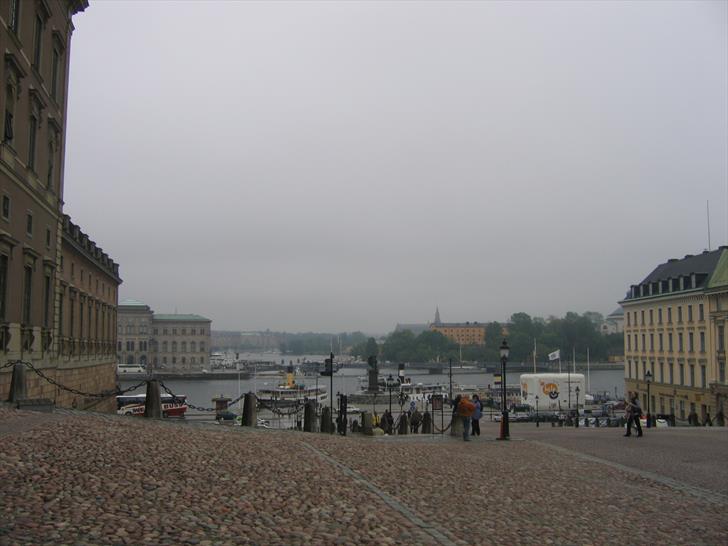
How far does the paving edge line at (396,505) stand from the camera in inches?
412

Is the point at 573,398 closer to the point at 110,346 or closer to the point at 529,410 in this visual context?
the point at 529,410

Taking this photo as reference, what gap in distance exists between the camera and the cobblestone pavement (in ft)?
30.8

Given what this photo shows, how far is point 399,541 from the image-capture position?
9.89 meters

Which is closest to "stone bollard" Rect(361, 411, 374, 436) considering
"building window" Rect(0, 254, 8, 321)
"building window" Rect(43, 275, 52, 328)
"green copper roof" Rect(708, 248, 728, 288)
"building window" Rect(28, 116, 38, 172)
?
"building window" Rect(43, 275, 52, 328)

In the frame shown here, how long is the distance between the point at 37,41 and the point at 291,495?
2363cm

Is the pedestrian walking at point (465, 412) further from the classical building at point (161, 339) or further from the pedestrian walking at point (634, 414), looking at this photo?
the classical building at point (161, 339)

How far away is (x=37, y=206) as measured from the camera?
94.1ft

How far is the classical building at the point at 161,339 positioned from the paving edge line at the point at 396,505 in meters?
141

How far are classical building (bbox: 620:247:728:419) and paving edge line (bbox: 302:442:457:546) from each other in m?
49.2

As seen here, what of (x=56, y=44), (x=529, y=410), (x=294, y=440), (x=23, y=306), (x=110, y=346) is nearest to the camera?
(x=294, y=440)

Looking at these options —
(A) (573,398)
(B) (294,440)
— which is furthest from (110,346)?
(A) (573,398)

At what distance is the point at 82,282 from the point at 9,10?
20746 mm

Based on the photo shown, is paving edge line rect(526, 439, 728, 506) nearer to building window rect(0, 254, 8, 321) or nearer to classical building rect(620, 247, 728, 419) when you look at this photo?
building window rect(0, 254, 8, 321)

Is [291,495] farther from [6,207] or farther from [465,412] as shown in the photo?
[6,207]
